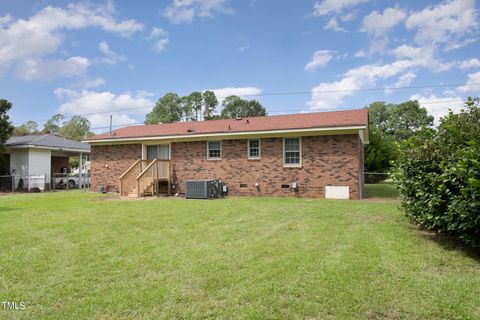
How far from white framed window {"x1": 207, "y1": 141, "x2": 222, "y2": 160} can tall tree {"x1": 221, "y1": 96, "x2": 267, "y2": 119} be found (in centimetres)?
3786

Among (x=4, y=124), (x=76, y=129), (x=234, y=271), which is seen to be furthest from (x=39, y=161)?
(x=76, y=129)

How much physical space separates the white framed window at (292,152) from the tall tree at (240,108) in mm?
39238

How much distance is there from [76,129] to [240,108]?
41026 mm

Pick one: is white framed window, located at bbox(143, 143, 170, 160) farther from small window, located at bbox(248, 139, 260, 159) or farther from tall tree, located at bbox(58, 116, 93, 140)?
tall tree, located at bbox(58, 116, 93, 140)

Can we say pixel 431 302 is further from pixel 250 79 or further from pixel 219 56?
pixel 250 79

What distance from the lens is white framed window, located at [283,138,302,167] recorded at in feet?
46.0

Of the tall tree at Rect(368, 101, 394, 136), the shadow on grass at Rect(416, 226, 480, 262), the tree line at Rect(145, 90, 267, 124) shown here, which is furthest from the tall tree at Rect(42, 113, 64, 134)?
the shadow on grass at Rect(416, 226, 480, 262)

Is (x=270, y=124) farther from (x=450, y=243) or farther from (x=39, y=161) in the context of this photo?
(x=39, y=161)

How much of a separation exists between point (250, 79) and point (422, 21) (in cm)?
1340

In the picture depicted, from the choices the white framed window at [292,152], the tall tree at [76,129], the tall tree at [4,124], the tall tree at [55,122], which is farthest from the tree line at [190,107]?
the white framed window at [292,152]

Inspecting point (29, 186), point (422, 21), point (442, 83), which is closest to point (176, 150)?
point (29, 186)

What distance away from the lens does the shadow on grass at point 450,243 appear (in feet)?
17.5

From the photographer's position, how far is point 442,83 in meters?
27.6

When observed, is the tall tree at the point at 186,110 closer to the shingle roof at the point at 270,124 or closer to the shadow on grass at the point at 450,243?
the shingle roof at the point at 270,124
